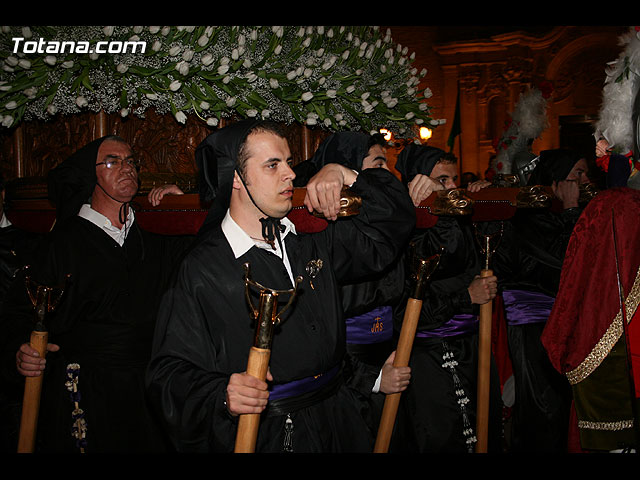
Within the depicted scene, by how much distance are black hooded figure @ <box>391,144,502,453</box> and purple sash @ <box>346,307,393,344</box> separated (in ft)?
0.65

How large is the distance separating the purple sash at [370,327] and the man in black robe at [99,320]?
1149 millimetres

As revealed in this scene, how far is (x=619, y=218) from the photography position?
2.35m

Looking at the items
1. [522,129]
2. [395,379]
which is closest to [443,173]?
[395,379]

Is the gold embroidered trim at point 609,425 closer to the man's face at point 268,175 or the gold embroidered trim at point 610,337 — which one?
the gold embroidered trim at point 610,337

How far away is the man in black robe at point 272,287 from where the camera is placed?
210cm

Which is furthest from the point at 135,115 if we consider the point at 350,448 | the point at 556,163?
the point at 556,163

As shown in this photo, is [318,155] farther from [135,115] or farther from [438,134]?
[438,134]

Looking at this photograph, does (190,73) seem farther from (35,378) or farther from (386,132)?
(386,132)

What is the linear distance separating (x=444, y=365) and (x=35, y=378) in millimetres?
2496

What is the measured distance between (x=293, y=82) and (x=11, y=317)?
1.96 metres

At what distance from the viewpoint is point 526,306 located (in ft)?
16.1

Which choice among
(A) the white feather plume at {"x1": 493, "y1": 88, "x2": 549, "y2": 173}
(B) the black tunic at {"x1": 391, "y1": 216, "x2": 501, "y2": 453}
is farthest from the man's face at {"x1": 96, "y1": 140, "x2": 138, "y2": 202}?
(A) the white feather plume at {"x1": 493, "y1": 88, "x2": 549, "y2": 173}

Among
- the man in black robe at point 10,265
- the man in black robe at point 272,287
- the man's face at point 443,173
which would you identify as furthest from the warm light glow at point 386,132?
the man in black robe at point 10,265

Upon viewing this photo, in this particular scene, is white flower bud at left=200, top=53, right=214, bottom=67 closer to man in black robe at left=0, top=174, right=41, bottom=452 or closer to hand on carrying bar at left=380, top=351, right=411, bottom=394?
man in black robe at left=0, top=174, right=41, bottom=452
